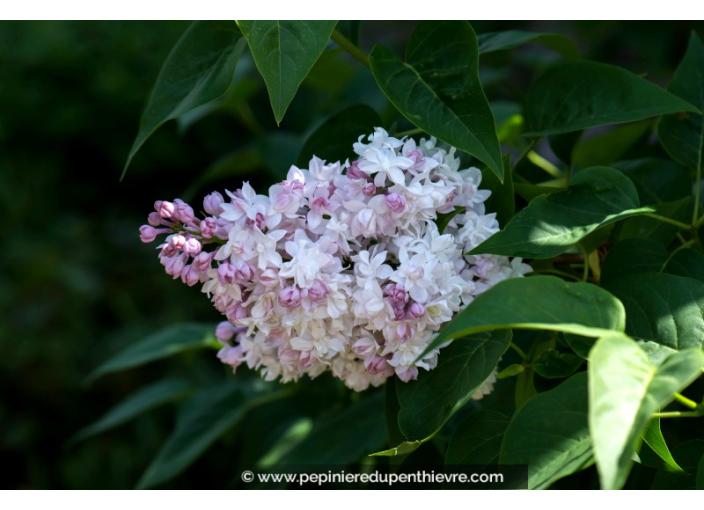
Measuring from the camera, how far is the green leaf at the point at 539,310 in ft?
1.50

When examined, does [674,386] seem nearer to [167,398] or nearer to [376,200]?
[376,200]

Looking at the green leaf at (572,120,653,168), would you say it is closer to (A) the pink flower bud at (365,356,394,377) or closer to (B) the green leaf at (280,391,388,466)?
(B) the green leaf at (280,391,388,466)

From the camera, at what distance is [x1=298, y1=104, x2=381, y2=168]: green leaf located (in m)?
0.72

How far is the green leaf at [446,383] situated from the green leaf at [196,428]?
1.65 feet

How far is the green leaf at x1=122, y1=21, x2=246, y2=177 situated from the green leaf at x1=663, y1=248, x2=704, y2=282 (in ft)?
1.23

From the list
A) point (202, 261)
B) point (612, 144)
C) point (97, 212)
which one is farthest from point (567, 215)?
point (97, 212)

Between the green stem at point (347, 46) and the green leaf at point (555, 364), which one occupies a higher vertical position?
the green stem at point (347, 46)

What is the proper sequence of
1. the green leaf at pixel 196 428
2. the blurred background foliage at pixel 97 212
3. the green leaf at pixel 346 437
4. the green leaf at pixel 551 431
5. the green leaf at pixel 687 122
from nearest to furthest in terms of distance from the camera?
the green leaf at pixel 551 431 → the green leaf at pixel 687 122 → the green leaf at pixel 346 437 → the green leaf at pixel 196 428 → the blurred background foliage at pixel 97 212

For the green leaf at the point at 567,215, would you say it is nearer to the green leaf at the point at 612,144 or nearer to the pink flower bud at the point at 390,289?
the pink flower bud at the point at 390,289

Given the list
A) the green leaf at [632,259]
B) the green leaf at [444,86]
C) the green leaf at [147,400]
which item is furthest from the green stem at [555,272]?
the green leaf at [147,400]

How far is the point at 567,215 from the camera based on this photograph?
607 mm

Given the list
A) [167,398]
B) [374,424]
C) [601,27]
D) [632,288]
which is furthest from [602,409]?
[601,27]

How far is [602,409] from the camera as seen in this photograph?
412 mm

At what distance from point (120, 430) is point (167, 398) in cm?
Result: 64
